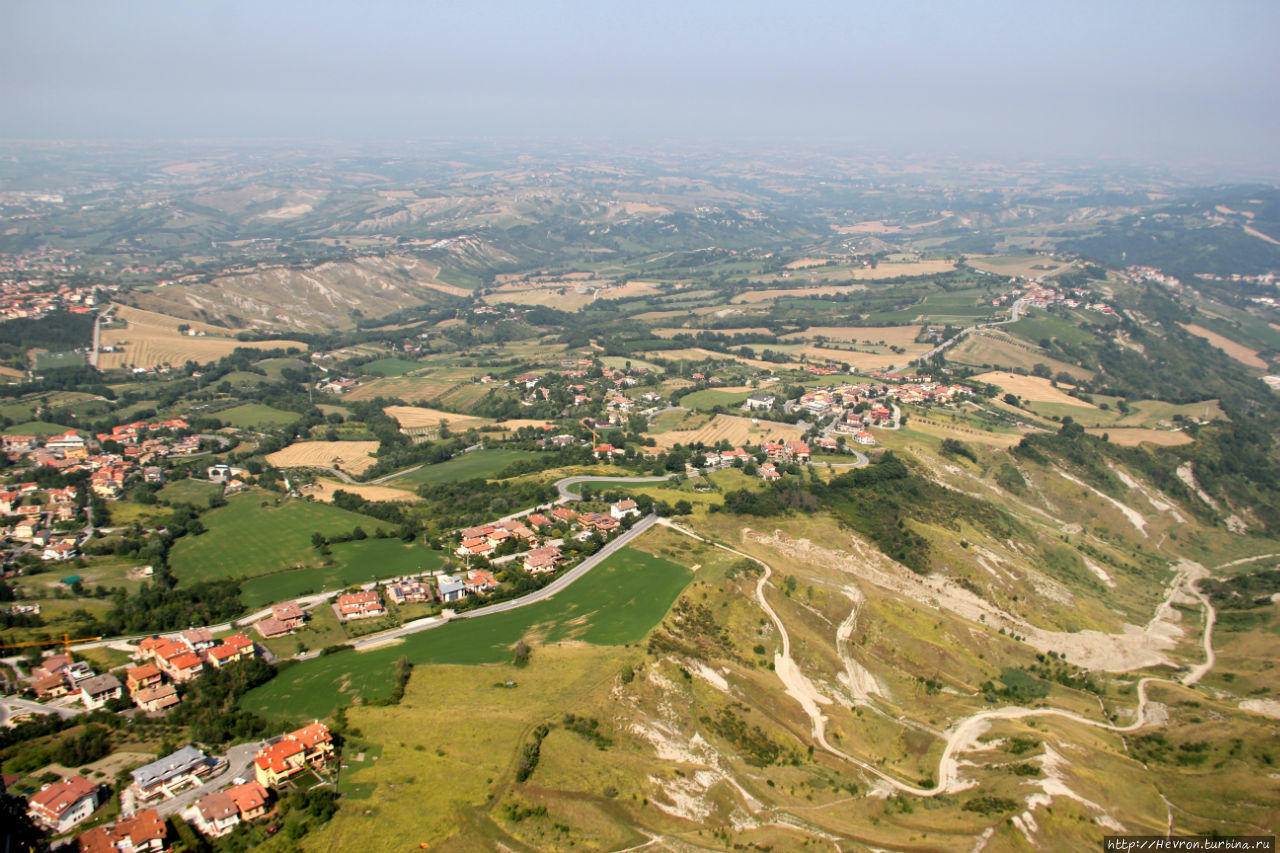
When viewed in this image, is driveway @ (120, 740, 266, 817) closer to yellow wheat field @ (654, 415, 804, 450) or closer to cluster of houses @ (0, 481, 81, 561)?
cluster of houses @ (0, 481, 81, 561)

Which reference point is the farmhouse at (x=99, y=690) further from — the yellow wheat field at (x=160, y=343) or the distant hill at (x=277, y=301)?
the distant hill at (x=277, y=301)

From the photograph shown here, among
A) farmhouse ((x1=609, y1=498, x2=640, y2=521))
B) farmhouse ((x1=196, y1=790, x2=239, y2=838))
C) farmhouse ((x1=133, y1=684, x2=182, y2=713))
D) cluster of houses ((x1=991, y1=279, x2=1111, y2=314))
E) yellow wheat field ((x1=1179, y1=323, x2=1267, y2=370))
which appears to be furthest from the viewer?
cluster of houses ((x1=991, y1=279, x2=1111, y2=314))

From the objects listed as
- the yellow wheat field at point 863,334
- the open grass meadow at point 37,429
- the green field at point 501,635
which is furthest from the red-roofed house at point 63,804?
the yellow wheat field at point 863,334

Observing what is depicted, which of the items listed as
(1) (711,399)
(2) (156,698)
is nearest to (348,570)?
(2) (156,698)

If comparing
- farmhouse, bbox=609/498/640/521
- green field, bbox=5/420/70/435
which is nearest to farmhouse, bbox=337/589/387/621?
farmhouse, bbox=609/498/640/521

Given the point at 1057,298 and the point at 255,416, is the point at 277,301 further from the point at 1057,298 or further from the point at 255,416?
the point at 1057,298

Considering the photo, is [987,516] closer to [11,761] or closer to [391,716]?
[391,716]
